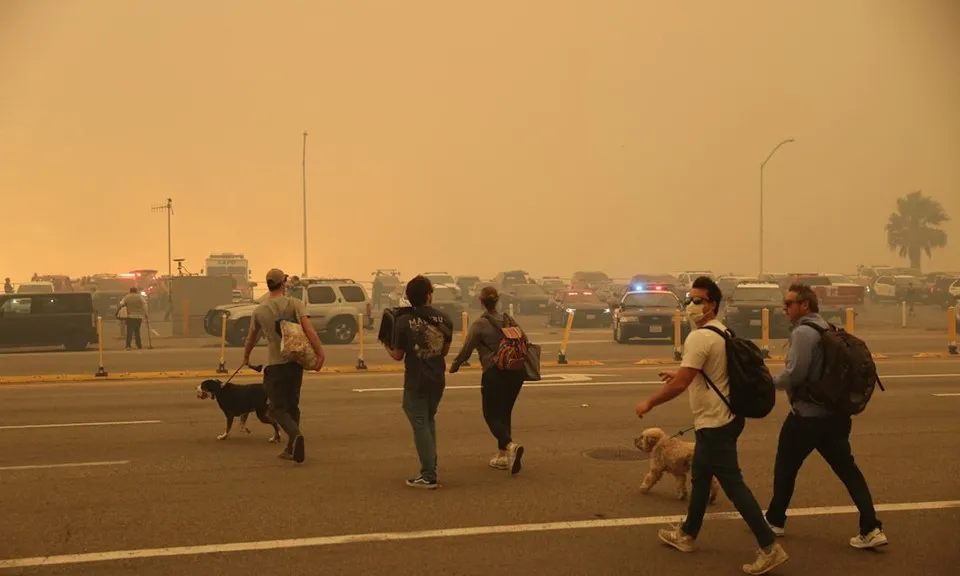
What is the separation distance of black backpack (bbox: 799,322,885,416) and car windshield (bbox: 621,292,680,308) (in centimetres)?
2054

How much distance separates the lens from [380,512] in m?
7.89

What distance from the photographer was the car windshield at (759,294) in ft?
99.0

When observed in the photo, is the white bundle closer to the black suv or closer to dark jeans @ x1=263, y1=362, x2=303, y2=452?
dark jeans @ x1=263, y1=362, x2=303, y2=452

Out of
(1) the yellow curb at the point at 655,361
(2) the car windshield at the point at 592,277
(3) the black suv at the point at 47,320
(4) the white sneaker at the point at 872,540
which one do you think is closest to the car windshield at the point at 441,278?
(2) the car windshield at the point at 592,277

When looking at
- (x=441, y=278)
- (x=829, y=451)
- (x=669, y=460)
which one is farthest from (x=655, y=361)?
(x=441, y=278)

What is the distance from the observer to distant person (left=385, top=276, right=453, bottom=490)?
28.3ft

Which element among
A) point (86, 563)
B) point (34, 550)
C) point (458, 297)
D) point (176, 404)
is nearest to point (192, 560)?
point (86, 563)

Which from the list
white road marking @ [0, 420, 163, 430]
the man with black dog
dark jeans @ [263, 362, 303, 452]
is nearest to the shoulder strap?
the man with black dog

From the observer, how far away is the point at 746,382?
6246 millimetres

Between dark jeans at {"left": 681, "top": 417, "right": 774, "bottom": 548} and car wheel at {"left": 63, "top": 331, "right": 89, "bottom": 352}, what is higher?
dark jeans at {"left": 681, "top": 417, "right": 774, "bottom": 548}

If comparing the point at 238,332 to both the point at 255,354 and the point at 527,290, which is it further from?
the point at 527,290

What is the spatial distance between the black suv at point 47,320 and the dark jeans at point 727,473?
73.6ft

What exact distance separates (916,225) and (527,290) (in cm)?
4779

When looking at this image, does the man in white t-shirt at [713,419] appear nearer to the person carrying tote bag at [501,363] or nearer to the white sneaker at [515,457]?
the person carrying tote bag at [501,363]
